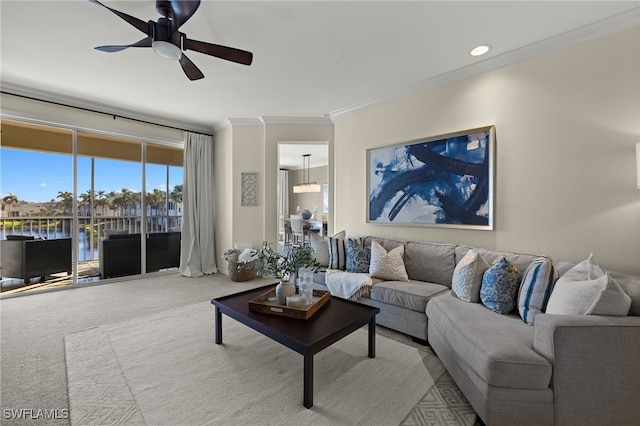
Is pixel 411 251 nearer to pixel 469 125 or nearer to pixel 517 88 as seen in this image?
pixel 469 125

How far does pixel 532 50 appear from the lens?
2570mm

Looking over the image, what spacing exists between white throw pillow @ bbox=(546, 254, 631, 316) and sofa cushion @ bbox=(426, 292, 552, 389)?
0.27m

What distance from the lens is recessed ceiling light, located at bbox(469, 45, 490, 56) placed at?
2590 millimetres

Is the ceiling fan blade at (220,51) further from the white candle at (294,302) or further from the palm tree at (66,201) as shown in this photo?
the palm tree at (66,201)

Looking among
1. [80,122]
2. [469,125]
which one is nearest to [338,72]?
[469,125]

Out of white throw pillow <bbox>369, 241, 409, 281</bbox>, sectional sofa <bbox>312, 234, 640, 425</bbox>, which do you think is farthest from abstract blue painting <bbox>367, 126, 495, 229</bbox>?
Answer: sectional sofa <bbox>312, 234, 640, 425</bbox>

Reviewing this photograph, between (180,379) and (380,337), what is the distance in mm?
1710

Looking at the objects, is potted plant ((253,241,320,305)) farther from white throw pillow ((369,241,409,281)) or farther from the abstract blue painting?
the abstract blue painting

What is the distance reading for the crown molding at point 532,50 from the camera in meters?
2.17

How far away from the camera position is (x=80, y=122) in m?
4.09

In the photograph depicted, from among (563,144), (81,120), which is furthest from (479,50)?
(81,120)

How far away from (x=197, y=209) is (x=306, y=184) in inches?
176

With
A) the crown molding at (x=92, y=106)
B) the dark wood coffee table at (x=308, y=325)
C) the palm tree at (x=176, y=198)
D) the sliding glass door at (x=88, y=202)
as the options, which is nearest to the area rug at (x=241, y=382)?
the dark wood coffee table at (x=308, y=325)

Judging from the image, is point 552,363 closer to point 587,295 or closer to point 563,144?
point 587,295
